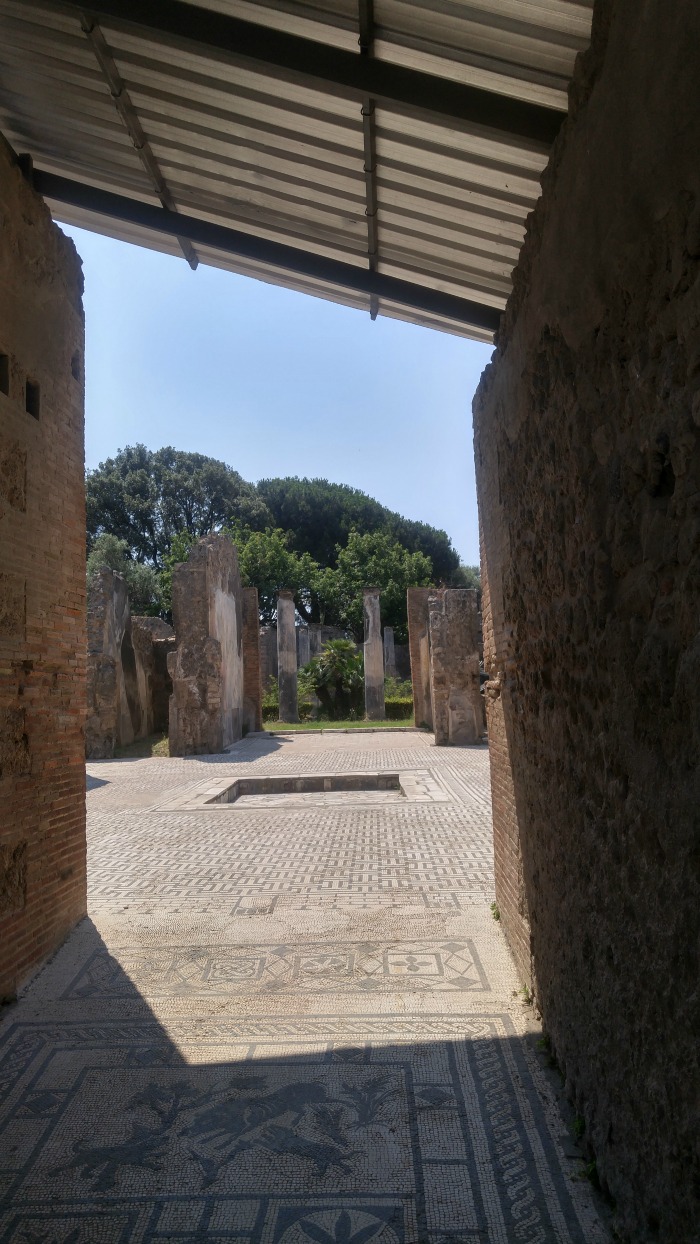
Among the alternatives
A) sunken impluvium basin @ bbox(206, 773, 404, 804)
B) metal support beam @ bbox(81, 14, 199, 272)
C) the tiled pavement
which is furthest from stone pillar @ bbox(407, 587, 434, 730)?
metal support beam @ bbox(81, 14, 199, 272)

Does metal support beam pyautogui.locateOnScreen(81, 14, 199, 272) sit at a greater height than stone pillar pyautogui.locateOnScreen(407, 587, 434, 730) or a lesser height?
greater

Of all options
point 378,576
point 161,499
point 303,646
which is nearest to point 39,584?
point 303,646

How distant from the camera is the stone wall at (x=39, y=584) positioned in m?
3.43

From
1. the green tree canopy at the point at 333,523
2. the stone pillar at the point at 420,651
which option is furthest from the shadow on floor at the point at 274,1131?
the green tree canopy at the point at 333,523

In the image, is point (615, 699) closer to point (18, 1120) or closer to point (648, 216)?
point (648, 216)

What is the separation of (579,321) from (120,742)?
1356 cm

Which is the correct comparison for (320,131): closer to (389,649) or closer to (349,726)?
(349,726)

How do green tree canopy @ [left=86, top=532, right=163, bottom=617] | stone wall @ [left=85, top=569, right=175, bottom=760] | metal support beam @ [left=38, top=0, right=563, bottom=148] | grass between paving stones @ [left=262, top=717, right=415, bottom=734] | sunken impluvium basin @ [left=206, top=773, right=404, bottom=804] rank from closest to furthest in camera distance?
metal support beam @ [left=38, top=0, right=563, bottom=148] → sunken impluvium basin @ [left=206, top=773, right=404, bottom=804] → stone wall @ [left=85, top=569, right=175, bottom=760] → grass between paving stones @ [left=262, top=717, right=415, bottom=734] → green tree canopy @ [left=86, top=532, right=163, bottom=617]

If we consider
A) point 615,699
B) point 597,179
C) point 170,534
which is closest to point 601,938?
point 615,699

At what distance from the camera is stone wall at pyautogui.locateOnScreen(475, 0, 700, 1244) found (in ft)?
4.67

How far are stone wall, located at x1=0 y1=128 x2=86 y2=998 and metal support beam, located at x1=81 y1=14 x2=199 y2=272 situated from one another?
606mm

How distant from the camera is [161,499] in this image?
31172 mm

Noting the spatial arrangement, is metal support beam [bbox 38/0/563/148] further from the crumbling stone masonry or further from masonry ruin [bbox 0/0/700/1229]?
the crumbling stone masonry

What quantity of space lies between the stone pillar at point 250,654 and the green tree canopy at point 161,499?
12995 millimetres
